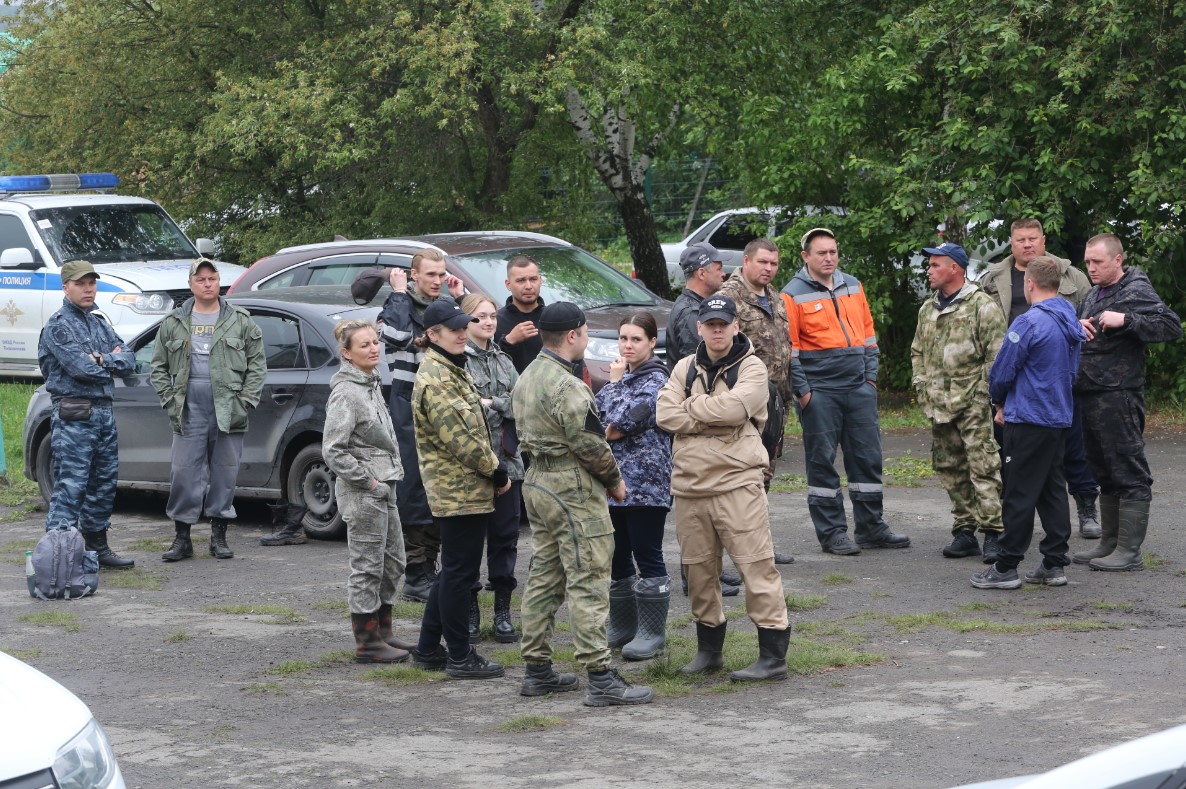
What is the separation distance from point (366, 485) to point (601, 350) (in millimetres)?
3795

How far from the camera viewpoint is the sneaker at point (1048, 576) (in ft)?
27.1

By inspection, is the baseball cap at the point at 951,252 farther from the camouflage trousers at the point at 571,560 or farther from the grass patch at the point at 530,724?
the grass patch at the point at 530,724

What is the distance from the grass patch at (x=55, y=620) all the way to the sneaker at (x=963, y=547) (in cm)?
520

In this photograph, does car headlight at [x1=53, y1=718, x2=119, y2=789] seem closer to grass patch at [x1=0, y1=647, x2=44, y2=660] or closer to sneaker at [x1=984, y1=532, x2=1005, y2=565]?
grass patch at [x1=0, y1=647, x2=44, y2=660]

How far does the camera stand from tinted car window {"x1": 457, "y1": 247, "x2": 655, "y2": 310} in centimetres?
1152

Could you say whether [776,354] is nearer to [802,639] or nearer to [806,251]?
[806,251]

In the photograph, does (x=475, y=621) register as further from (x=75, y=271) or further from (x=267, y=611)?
(x=75, y=271)

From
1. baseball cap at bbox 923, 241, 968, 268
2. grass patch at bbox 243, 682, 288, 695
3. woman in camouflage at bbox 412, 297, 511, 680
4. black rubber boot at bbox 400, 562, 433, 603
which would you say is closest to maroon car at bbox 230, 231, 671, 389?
baseball cap at bbox 923, 241, 968, 268

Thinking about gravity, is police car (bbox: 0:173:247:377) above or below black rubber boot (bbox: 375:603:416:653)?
above

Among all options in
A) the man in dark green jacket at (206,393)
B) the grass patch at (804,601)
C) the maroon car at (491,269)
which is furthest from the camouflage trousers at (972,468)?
the man in dark green jacket at (206,393)

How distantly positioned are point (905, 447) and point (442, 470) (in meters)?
7.21

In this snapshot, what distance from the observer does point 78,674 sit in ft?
23.8

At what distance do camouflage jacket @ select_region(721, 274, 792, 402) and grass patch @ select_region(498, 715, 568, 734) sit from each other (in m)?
3.19

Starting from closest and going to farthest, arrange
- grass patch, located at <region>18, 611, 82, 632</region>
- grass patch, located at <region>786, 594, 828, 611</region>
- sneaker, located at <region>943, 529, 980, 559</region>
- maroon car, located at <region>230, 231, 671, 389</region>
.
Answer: grass patch, located at <region>786, 594, 828, 611</region>
grass patch, located at <region>18, 611, 82, 632</region>
sneaker, located at <region>943, 529, 980, 559</region>
maroon car, located at <region>230, 231, 671, 389</region>
